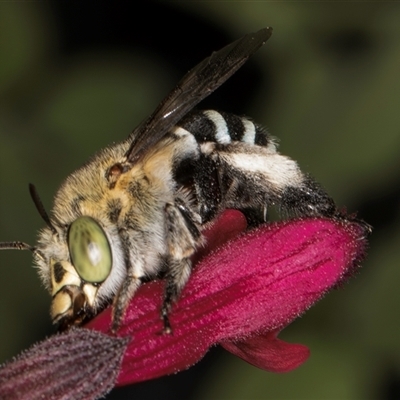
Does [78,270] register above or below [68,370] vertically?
above

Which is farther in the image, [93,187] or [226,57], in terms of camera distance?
[226,57]

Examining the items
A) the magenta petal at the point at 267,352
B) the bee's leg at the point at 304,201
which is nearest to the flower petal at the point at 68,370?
the magenta petal at the point at 267,352

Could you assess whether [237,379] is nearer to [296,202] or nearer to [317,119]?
[317,119]

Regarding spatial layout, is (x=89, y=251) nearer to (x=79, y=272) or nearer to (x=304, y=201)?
(x=79, y=272)

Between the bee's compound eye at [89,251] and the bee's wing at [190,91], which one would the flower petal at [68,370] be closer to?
the bee's compound eye at [89,251]

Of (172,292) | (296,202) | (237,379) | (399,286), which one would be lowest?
(237,379)

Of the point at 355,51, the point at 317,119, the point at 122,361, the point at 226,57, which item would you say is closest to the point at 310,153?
the point at 317,119

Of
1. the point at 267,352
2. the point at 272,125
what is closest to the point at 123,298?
the point at 267,352
